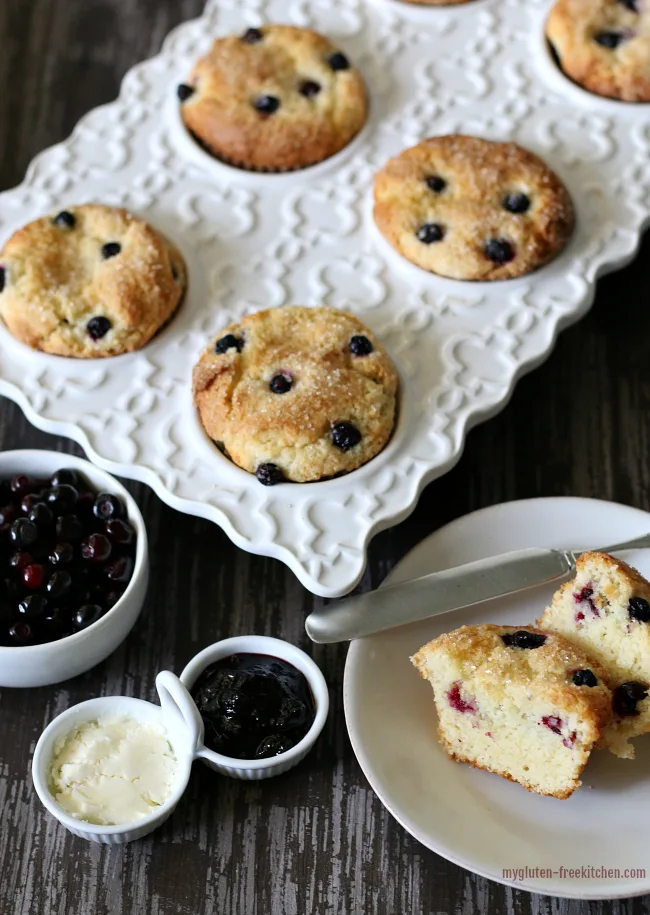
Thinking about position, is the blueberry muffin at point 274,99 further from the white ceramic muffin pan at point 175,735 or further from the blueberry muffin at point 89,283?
the white ceramic muffin pan at point 175,735

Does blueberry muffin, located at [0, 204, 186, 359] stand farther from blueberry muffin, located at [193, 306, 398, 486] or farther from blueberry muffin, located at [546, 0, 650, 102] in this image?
blueberry muffin, located at [546, 0, 650, 102]

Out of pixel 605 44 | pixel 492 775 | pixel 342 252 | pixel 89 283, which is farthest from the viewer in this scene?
pixel 605 44

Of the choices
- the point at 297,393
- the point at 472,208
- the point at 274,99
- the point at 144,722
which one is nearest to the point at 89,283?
the point at 297,393

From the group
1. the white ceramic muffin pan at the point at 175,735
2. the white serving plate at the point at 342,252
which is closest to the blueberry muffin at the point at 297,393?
the white serving plate at the point at 342,252

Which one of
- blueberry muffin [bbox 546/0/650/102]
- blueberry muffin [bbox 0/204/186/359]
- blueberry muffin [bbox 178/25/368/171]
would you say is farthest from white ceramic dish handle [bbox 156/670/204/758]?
blueberry muffin [bbox 546/0/650/102]

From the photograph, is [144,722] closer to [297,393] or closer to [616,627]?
[297,393]

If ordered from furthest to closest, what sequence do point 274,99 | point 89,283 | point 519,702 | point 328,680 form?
point 274,99
point 89,283
point 328,680
point 519,702
